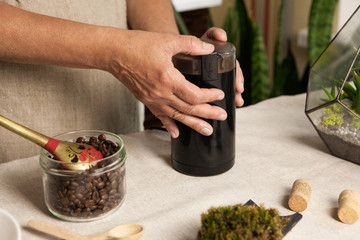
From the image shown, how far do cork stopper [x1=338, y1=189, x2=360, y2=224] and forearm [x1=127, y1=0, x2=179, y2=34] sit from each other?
691 mm

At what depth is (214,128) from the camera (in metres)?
0.91

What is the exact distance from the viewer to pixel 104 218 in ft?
2.70

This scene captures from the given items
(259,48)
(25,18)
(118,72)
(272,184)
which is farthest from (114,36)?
(259,48)

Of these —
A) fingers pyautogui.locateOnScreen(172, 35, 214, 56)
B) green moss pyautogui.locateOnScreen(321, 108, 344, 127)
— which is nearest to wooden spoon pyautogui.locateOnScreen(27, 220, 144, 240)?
fingers pyautogui.locateOnScreen(172, 35, 214, 56)

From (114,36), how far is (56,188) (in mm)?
319

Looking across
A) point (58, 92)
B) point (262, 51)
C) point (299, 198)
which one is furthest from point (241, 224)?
point (262, 51)

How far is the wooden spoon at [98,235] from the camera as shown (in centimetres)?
74

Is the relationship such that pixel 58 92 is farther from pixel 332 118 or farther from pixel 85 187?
pixel 332 118

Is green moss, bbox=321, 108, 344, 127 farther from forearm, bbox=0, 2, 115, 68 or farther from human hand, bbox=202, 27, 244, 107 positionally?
forearm, bbox=0, 2, 115, 68

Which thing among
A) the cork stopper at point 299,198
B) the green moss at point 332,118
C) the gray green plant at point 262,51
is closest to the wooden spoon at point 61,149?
the cork stopper at point 299,198

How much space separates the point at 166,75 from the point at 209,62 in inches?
3.5

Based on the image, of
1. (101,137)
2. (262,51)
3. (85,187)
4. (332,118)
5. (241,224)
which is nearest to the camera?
(241,224)

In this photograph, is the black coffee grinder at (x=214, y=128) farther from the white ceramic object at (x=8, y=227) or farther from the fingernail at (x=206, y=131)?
the white ceramic object at (x=8, y=227)

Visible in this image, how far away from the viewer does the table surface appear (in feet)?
2.61
